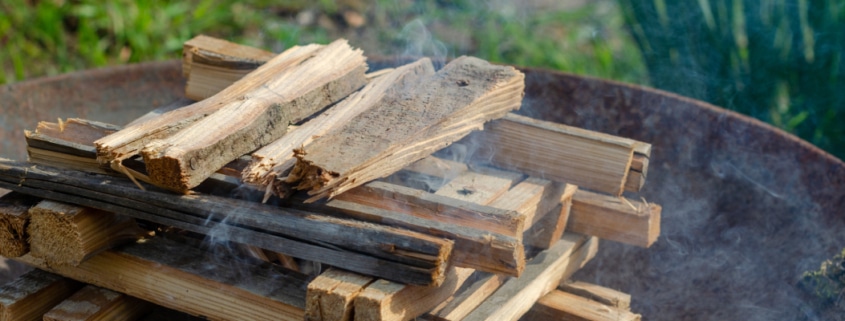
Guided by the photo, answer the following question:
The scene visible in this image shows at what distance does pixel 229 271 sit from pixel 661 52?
2.26 m

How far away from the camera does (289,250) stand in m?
1.57

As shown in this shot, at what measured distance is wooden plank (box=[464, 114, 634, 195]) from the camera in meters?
1.91

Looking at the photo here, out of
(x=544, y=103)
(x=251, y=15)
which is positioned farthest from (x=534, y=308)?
(x=251, y=15)

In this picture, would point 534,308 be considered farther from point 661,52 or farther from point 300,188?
point 661,52

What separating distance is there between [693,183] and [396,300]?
132 centimetres

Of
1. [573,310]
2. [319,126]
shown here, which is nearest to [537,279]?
[573,310]

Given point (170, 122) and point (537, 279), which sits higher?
point (170, 122)

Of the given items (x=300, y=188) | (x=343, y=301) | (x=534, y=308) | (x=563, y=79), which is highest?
(x=563, y=79)

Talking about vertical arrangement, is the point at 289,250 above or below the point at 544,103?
below

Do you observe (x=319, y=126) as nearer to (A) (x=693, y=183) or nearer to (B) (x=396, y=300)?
(B) (x=396, y=300)

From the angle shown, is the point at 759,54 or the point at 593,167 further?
the point at 759,54

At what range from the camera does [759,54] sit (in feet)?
10.5

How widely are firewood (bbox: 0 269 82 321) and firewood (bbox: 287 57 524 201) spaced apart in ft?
2.22

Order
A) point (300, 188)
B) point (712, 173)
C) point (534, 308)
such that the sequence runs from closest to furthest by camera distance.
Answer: point (300, 188) → point (534, 308) → point (712, 173)
